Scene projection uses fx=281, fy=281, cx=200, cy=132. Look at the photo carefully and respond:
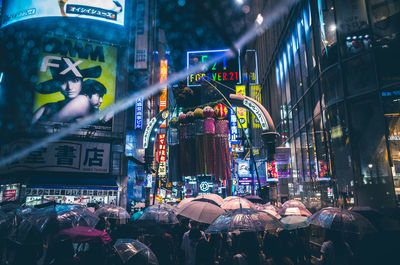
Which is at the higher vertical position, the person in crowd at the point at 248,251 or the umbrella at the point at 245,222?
the umbrella at the point at 245,222

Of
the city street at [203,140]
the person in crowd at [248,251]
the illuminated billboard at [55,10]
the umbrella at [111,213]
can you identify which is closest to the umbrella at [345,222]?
the city street at [203,140]

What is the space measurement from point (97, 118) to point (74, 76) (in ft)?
15.7

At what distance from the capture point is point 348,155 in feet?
40.1

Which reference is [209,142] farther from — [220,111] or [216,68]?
[216,68]

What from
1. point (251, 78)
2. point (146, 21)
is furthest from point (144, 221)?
point (251, 78)

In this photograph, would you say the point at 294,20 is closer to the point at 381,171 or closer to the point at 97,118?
the point at 381,171

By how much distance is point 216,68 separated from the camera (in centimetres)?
2400

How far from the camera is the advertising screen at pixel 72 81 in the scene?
27250 mm

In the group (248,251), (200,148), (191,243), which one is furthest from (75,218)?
(248,251)

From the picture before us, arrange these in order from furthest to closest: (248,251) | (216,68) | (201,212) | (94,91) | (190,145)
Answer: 1. (94,91)
2. (216,68)
3. (190,145)
4. (201,212)
5. (248,251)

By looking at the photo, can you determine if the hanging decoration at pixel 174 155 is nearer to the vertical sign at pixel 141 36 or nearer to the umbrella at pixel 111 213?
the umbrella at pixel 111 213

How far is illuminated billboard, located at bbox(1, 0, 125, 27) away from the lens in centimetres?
2759

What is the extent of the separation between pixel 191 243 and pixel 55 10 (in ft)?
94.3

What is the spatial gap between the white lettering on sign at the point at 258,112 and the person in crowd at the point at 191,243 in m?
5.16
